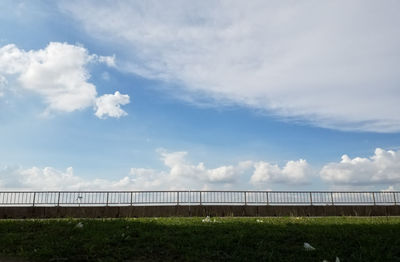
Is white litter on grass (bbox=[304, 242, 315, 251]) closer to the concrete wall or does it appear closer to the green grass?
the green grass

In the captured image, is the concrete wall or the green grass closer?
the green grass

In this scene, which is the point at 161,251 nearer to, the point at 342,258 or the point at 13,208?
the point at 342,258

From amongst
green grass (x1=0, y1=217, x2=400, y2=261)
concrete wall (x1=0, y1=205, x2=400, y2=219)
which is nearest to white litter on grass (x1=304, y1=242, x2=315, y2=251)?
green grass (x1=0, y1=217, x2=400, y2=261)

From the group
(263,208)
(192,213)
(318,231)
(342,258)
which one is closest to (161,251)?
(342,258)

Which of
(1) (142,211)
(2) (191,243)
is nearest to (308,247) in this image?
(2) (191,243)

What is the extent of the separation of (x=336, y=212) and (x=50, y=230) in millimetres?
21393

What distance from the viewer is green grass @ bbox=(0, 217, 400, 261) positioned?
7078 millimetres

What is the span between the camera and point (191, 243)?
26.2ft

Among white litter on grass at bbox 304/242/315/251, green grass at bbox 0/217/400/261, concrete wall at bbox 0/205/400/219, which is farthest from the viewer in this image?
concrete wall at bbox 0/205/400/219

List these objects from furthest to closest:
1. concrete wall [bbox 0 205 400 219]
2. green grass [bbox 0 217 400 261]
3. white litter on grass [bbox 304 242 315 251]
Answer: concrete wall [bbox 0 205 400 219], white litter on grass [bbox 304 242 315 251], green grass [bbox 0 217 400 261]

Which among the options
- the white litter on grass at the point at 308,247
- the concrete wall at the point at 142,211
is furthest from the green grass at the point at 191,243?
the concrete wall at the point at 142,211

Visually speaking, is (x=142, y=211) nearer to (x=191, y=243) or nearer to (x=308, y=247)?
(x=191, y=243)

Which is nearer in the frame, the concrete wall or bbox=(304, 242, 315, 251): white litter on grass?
bbox=(304, 242, 315, 251): white litter on grass

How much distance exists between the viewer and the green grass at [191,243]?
7078mm
